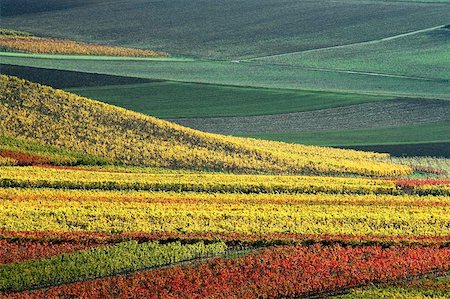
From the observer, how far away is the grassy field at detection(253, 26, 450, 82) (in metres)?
72.5

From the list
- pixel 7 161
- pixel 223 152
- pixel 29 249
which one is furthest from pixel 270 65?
pixel 29 249

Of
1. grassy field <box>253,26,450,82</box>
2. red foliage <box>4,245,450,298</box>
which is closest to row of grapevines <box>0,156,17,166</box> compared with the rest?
red foliage <box>4,245,450,298</box>

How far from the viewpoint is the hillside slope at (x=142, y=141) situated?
Result: 156 ft

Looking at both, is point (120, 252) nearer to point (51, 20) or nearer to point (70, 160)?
point (70, 160)

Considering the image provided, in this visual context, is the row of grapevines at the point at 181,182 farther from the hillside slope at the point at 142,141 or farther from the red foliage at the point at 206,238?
the red foliage at the point at 206,238

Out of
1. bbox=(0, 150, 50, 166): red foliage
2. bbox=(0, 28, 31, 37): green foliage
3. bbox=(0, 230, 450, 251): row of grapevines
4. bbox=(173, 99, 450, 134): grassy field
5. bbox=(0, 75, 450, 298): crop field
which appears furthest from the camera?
bbox=(0, 28, 31, 37): green foliage

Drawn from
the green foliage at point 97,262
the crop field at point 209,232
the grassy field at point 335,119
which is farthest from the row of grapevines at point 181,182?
the grassy field at point 335,119

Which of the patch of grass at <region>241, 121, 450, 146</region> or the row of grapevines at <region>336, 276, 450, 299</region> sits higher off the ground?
the row of grapevines at <region>336, 276, 450, 299</region>

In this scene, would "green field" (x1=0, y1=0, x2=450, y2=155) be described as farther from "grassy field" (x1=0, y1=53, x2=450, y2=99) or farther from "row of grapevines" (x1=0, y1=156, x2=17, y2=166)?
"row of grapevines" (x1=0, y1=156, x2=17, y2=166)

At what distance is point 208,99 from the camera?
201 feet

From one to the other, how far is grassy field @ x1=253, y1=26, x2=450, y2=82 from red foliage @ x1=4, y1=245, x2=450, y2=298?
3820cm

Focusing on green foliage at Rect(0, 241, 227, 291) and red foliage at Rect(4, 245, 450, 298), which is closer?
red foliage at Rect(4, 245, 450, 298)

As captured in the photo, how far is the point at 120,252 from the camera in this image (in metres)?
33.1

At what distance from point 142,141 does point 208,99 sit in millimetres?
12265
